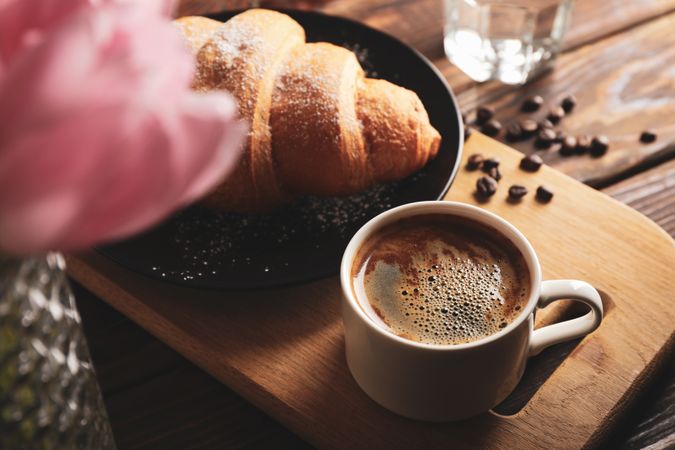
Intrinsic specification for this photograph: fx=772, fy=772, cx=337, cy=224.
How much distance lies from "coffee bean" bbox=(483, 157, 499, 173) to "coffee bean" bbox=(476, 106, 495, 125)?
14cm

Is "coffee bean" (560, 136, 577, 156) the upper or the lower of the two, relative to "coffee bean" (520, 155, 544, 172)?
lower

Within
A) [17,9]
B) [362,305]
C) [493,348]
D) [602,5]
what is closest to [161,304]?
[362,305]

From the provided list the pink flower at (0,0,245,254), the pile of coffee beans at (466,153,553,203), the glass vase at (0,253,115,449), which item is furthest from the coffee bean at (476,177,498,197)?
the pink flower at (0,0,245,254)

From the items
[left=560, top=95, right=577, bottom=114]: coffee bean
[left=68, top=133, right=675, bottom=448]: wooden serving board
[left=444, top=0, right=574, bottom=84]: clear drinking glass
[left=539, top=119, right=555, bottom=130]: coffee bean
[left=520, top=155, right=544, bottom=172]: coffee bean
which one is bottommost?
[left=68, top=133, right=675, bottom=448]: wooden serving board

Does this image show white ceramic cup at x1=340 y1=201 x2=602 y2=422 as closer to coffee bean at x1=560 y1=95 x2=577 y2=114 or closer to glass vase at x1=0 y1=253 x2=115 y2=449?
glass vase at x1=0 y1=253 x2=115 y2=449

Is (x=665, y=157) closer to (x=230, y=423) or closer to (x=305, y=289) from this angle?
(x=305, y=289)

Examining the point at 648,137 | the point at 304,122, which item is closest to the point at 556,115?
the point at 648,137

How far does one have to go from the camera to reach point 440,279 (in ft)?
2.31

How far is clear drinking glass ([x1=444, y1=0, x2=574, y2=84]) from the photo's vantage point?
3.86ft

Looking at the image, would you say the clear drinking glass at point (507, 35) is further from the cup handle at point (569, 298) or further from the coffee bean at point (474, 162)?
the cup handle at point (569, 298)

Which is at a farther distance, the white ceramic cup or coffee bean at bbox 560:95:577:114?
coffee bean at bbox 560:95:577:114

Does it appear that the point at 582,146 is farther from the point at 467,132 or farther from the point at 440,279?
the point at 440,279

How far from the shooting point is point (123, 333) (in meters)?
0.85

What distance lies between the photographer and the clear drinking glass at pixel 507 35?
118cm
